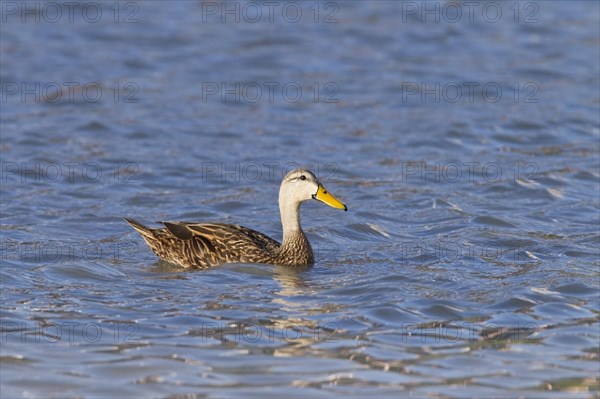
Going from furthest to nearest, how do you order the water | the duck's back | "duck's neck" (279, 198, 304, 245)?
"duck's neck" (279, 198, 304, 245) < the duck's back < the water

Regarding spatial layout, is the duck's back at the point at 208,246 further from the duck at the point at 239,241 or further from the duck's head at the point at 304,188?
the duck's head at the point at 304,188

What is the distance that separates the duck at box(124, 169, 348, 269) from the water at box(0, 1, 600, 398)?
8.7 inches

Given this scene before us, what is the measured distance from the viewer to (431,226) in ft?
49.5

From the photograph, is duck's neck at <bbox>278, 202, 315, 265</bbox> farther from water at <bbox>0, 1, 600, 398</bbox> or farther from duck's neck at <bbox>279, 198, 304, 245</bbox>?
water at <bbox>0, 1, 600, 398</bbox>

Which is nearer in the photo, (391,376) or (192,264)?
(391,376)

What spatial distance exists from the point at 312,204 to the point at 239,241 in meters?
3.47

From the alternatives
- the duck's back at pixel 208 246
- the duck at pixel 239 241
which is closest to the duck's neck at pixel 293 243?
the duck at pixel 239 241

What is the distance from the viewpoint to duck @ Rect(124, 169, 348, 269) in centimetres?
1319

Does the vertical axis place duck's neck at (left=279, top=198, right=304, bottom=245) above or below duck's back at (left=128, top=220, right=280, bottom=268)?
above

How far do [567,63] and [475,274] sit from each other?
12.5 m

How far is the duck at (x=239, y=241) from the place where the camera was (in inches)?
519

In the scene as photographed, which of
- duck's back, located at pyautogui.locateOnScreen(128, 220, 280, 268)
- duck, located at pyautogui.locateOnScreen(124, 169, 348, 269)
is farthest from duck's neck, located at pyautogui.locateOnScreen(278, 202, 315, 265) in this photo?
duck's back, located at pyautogui.locateOnScreen(128, 220, 280, 268)

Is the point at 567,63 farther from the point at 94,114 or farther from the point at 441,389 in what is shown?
the point at 441,389

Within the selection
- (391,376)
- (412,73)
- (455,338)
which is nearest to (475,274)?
(455,338)
